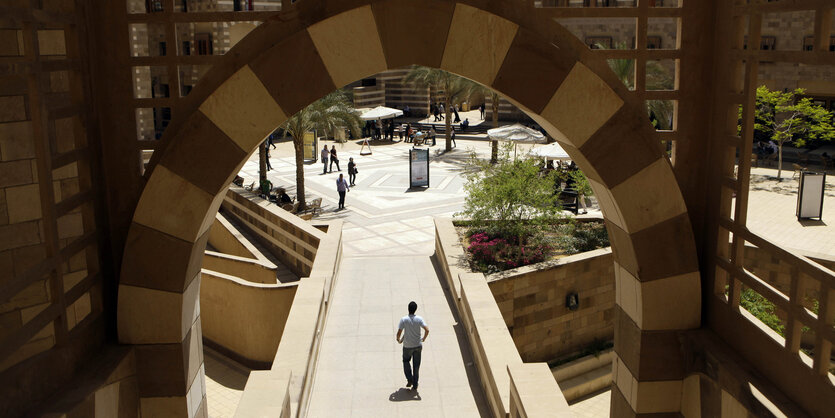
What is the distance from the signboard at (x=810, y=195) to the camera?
19795mm

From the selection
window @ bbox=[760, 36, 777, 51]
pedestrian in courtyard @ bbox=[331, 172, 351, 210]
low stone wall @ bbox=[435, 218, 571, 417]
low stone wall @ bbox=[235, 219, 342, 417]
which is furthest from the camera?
window @ bbox=[760, 36, 777, 51]

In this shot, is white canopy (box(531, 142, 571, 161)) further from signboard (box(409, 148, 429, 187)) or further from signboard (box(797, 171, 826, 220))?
signboard (box(797, 171, 826, 220))

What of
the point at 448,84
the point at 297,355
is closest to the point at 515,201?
the point at 297,355

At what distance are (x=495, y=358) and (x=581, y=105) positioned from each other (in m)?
5.07

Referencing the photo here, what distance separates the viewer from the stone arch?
17.3ft

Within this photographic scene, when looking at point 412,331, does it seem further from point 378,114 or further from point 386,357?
point 378,114

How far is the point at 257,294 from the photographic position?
Result: 51.3 ft

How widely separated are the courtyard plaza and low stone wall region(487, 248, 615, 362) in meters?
1.28

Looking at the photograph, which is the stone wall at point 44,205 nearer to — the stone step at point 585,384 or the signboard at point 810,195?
the stone step at point 585,384

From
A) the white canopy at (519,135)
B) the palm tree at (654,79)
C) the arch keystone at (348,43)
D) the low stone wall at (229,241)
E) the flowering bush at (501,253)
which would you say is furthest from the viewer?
the white canopy at (519,135)

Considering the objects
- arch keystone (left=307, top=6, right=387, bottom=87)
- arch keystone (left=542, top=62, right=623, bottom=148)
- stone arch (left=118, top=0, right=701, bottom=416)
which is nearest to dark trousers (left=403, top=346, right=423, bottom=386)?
stone arch (left=118, top=0, right=701, bottom=416)

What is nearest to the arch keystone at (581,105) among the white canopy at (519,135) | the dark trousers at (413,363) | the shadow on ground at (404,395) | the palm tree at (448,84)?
the dark trousers at (413,363)

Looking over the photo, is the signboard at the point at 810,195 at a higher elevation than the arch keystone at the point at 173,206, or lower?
lower

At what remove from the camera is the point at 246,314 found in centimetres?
1598
